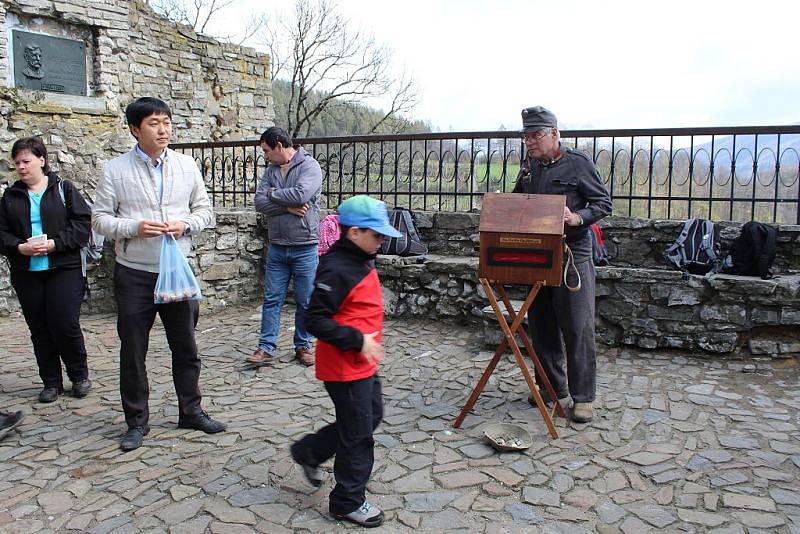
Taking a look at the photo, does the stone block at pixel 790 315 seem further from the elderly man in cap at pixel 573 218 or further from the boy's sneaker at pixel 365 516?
the boy's sneaker at pixel 365 516

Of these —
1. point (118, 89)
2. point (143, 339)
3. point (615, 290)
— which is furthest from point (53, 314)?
point (118, 89)

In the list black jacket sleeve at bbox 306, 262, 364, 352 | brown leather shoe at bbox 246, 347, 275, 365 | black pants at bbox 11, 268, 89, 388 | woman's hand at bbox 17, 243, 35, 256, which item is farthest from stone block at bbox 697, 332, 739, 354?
woman's hand at bbox 17, 243, 35, 256

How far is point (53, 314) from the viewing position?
4.36 meters

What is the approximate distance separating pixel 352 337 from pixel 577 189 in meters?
1.94

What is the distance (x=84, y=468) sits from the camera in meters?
3.45

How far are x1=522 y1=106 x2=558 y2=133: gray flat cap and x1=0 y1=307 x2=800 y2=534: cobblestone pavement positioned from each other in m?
1.79

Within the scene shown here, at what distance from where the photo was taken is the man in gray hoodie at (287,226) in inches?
201

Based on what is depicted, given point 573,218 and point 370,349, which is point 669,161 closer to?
point 573,218

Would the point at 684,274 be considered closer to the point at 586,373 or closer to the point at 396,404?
the point at 586,373

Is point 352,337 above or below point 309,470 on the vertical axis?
above

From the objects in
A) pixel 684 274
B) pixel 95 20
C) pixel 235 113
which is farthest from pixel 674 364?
pixel 235 113

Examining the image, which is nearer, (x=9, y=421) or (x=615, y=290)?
(x=9, y=421)

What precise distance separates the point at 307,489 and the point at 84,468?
49.0 inches

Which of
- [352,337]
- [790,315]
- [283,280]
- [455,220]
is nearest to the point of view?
[352,337]
